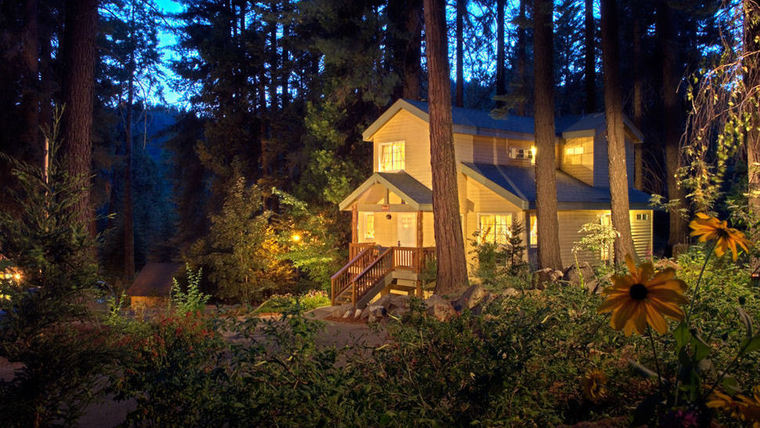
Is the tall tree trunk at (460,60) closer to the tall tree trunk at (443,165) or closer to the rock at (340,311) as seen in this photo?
the tall tree trunk at (443,165)

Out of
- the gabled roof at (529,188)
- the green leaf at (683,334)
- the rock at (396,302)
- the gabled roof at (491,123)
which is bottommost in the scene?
the rock at (396,302)

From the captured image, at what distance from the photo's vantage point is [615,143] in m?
15.9

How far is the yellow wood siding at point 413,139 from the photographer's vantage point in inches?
790

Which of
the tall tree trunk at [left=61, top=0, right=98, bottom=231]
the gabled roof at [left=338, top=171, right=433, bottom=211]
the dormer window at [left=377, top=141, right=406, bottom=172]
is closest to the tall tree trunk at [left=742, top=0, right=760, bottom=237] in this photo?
the gabled roof at [left=338, top=171, right=433, bottom=211]

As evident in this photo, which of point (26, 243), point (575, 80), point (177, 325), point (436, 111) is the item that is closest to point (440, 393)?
point (26, 243)

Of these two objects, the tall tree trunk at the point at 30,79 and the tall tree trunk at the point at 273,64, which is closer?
the tall tree trunk at the point at 30,79

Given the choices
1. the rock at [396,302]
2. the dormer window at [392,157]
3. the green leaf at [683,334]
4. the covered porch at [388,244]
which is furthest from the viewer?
the dormer window at [392,157]

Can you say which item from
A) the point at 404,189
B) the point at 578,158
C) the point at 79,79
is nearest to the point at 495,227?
the point at 404,189

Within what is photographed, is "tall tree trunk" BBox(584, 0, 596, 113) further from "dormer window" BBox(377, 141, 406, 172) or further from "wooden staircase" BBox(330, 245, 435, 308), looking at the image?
"wooden staircase" BBox(330, 245, 435, 308)

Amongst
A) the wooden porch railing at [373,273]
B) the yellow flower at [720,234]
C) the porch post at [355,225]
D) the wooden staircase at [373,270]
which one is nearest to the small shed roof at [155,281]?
the porch post at [355,225]

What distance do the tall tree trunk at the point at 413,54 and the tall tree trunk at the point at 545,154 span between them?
8.57 metres

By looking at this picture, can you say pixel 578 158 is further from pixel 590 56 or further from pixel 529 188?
pixel 590 56

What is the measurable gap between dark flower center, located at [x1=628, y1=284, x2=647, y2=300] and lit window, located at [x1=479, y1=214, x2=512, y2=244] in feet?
52.0

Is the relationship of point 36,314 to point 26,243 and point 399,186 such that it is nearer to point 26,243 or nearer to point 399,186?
point 26,243
